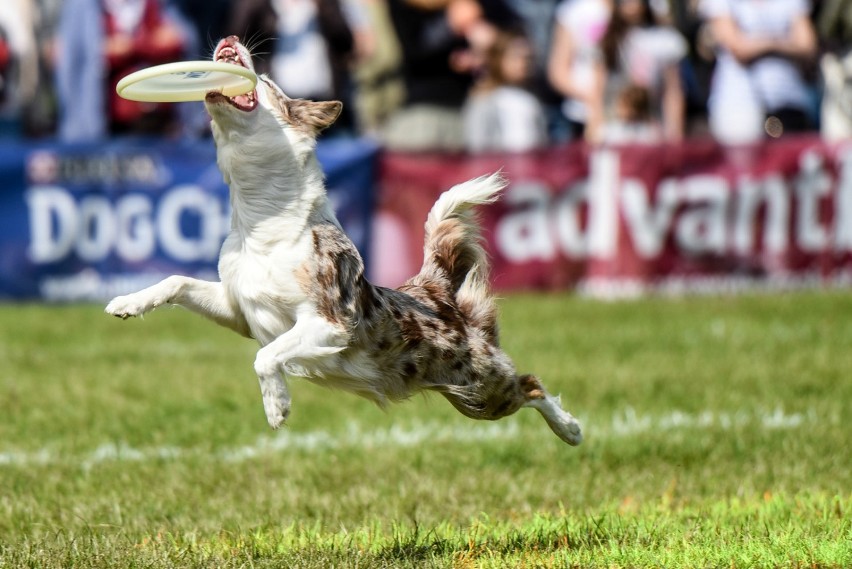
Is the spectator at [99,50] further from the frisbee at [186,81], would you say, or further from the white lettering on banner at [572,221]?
the frisbee at [186,81]

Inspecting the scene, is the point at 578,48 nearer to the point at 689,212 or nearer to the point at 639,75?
the point at 639,75

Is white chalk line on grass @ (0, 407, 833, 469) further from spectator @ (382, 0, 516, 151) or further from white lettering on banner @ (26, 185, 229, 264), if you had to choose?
spectator @ (382, 0, 516, 151)

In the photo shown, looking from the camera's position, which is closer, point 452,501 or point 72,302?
point 452,501

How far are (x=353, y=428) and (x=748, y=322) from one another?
4643 mm

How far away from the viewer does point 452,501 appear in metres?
6.15

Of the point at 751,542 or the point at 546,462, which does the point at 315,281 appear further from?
the point at 546,462

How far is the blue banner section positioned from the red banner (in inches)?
39.3

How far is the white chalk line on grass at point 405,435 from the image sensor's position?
7062mm

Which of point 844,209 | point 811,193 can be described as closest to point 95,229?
point 811,193

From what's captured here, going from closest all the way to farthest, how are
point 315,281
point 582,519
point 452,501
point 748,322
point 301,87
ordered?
point 315,281 < point 582,519 < point 452,501 < point 748,322 < point 301,87

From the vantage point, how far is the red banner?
12773mm

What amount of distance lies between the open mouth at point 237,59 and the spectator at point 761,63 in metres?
10.1

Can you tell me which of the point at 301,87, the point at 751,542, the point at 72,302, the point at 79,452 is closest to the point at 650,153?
the point at 301,87

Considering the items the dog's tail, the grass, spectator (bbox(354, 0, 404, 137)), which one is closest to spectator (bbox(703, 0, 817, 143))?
spectator (bbox(354, 0, 404, 137))
